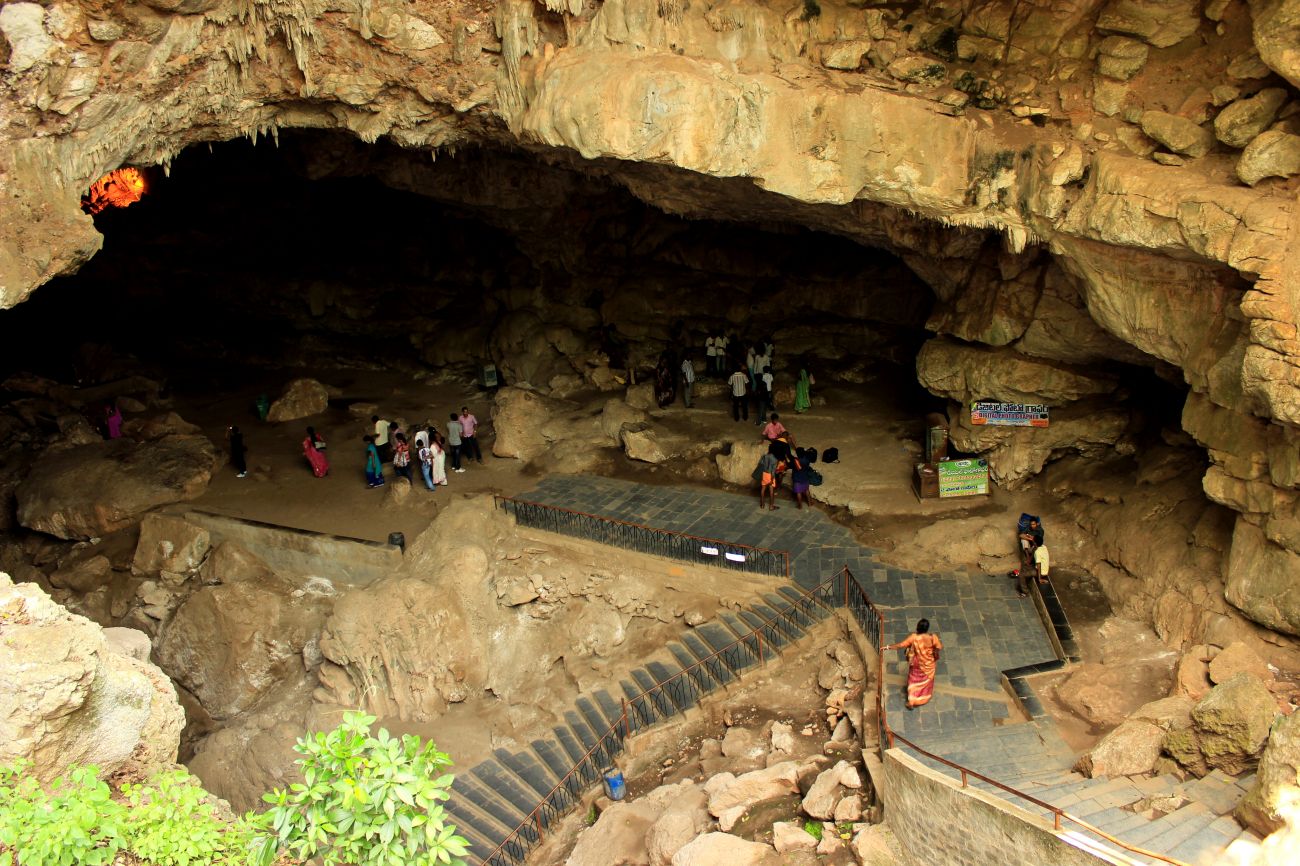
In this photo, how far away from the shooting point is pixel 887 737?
31.9ft

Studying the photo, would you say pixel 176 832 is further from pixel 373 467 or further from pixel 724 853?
pixel 373 467

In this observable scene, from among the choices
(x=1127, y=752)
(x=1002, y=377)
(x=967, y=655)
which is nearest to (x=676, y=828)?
(x=967, y=655)

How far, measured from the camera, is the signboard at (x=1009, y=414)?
46.6 feet

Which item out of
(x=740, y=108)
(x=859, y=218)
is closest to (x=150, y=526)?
(x=740, y=108)

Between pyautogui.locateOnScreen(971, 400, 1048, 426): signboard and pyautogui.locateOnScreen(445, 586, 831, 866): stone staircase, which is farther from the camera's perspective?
pyautogui.locateOnScreen(971, 400, 1048, 426): signboard

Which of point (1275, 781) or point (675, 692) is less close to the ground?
point (1275, 781)

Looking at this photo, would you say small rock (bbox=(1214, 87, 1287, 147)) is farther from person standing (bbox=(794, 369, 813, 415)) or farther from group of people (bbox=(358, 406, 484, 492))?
group of people (bbox=(358, 406, 484, 492))

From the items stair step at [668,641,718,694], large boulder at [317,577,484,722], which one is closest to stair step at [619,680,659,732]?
stair step at [668,641,718,694]

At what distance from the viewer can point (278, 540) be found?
588 inches

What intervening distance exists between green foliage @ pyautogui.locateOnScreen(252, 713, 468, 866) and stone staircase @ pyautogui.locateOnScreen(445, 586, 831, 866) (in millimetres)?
5080

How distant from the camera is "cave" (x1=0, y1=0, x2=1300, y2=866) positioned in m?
9.59

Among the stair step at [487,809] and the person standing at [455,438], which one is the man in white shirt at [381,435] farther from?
the stair step at [487,809]

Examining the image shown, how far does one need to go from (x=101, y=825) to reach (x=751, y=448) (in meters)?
11.7

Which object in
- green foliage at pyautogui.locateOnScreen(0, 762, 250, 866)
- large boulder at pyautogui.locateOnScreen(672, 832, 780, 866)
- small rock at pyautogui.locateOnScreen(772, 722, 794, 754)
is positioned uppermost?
green foliage at pyautogui.locateOnScreen(0, 762, 250, 866)
